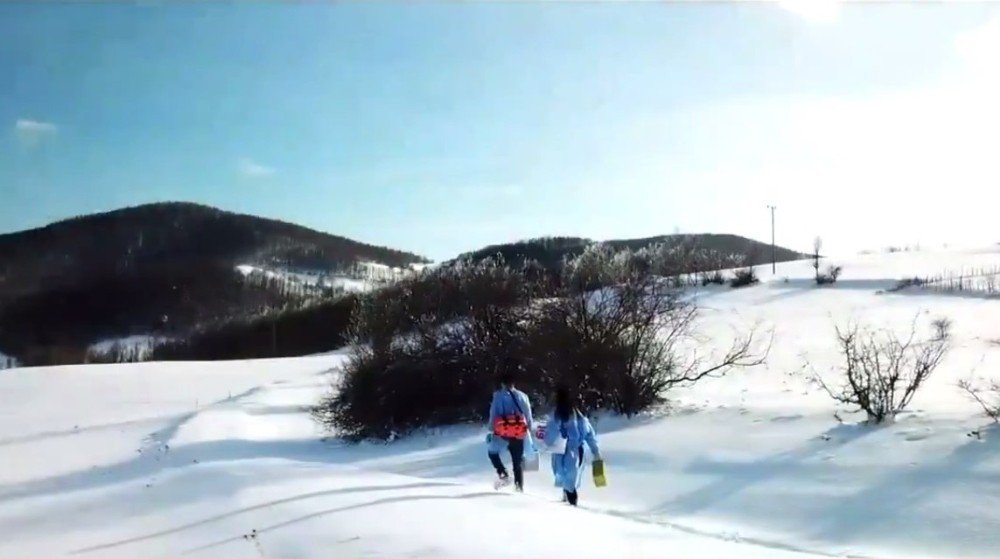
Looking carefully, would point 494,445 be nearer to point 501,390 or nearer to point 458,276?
point 501,390

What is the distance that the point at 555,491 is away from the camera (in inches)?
587

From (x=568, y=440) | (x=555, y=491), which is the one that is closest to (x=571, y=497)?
(x=568, y=440)

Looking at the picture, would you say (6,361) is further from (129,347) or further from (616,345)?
(616,345)

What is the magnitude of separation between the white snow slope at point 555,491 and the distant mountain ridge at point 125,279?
68096 mm

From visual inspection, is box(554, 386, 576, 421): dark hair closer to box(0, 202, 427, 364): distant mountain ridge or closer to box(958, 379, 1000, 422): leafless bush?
box(958, 379, 1000, 422): leafless bush

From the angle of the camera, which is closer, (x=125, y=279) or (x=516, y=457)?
(x=516, y=457)

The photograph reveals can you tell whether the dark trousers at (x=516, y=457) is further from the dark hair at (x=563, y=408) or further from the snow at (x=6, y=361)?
the snow at (x=6, y=361)

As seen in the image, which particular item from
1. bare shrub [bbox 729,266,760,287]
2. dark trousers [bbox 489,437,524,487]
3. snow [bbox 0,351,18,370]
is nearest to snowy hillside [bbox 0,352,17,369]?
snow [bbox 0,351,18,370]

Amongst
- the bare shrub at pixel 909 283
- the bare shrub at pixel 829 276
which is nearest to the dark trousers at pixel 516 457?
the bare shrub at pixel 909 283

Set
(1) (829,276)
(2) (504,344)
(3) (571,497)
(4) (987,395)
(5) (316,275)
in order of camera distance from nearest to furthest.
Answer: (3) (571,497) < (4) (987,395) < (2) (504,344) < (1) (829,276) < (5) (316,275)

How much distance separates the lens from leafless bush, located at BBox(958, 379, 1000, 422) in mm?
13695

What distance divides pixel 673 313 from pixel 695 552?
14.1 meters

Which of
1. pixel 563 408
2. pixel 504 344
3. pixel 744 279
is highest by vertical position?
pixel 744 279

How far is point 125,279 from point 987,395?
121201 millimetres
